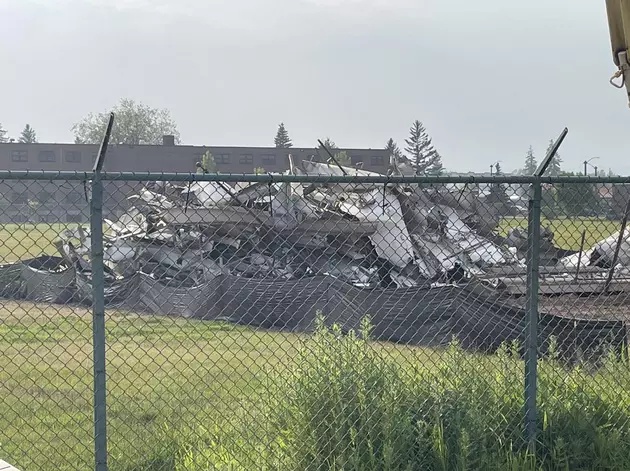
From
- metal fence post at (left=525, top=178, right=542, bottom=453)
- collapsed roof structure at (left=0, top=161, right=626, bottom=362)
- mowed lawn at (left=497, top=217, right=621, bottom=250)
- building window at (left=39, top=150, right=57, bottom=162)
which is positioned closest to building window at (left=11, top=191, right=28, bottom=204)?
collapsed roof structure at (left=0, top=161, right=626, bottom=362)

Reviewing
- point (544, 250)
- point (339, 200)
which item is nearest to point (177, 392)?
point (339, 200)

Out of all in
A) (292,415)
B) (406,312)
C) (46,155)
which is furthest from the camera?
(46,155)

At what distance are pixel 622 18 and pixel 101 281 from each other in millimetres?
2979

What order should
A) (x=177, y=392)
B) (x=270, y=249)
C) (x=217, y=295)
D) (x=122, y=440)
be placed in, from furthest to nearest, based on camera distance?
(x=270, y=249)
(x=217, y=295)
(x=177, y=392)
(x=122, y=440)

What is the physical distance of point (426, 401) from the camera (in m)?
3.94

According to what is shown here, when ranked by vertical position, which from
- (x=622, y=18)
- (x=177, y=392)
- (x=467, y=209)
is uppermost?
(x=622, y=18)

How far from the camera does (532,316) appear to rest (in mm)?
3781

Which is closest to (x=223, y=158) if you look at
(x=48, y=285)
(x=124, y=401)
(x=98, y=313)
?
(x=48, y=285)

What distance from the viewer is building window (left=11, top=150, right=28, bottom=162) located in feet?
181

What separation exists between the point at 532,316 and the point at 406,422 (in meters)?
0.96

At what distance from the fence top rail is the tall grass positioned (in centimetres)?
120

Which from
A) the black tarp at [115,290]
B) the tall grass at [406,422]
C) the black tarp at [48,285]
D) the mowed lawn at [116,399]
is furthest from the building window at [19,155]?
the tall grass at [406,422]

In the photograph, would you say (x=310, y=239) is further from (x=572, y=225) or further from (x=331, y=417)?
(x=331, y=417)

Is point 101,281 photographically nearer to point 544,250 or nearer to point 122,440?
point 122,440
